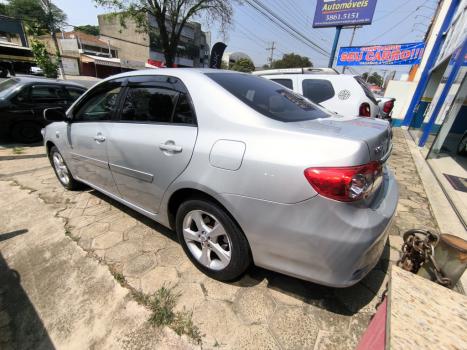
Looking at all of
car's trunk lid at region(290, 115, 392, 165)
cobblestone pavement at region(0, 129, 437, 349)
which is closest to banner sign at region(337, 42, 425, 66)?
cobblestone pavement at region(0, 129, 437, 349)

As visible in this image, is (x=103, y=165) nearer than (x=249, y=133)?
No

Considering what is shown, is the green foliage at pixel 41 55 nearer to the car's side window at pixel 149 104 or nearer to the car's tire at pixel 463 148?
the car's side window at pixel 149 104

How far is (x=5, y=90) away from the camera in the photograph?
539 centimetres

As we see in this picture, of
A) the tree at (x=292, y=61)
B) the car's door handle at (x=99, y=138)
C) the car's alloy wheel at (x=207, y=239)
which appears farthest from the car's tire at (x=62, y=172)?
the tree at (x=292, y=61)

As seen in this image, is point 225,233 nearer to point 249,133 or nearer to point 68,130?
point 249,133

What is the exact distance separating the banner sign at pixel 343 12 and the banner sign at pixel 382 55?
2.12 metres

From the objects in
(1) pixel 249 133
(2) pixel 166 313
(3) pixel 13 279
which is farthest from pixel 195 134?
(3) pixel 13 279

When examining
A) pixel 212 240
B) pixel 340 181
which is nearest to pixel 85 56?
pixel 212 240

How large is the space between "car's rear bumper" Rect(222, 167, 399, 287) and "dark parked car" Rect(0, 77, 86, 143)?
6341 mm

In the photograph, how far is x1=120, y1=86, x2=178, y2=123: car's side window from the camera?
6.40 feet

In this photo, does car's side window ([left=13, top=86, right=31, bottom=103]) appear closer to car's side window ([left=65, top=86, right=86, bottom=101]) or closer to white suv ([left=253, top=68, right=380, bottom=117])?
car's side window ([left=65, top=86, right=86, bottom=101])

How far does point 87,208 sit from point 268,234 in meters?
2.62

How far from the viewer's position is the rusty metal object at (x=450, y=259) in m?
1.26

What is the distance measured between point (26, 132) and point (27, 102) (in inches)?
30.1
